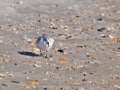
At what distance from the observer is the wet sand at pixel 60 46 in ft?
33.9

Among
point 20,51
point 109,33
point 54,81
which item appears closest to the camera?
point 54,81

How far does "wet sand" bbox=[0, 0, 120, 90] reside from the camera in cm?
1034

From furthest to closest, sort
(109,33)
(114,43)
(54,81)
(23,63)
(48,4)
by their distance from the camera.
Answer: (48,4) < (109,33) < (114,43) < (23,63) < (54,81)

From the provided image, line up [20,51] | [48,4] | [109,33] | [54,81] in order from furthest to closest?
[48,4], [109,33], [20,51], [54,81]

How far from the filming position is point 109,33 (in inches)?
608

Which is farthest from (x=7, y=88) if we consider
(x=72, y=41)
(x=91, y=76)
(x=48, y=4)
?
(x=48, y=4)

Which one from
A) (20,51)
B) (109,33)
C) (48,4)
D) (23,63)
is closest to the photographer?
(23,63)

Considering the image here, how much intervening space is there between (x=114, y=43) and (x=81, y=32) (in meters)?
1.56

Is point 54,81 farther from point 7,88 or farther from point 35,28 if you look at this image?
point 35,28

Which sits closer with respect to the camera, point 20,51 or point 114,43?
point 20,51

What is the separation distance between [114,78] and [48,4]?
9945 mm

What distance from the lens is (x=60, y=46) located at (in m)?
13.5

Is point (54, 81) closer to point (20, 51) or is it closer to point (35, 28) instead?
point (20, 51)

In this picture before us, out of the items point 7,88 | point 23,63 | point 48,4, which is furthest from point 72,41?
point 48,4
